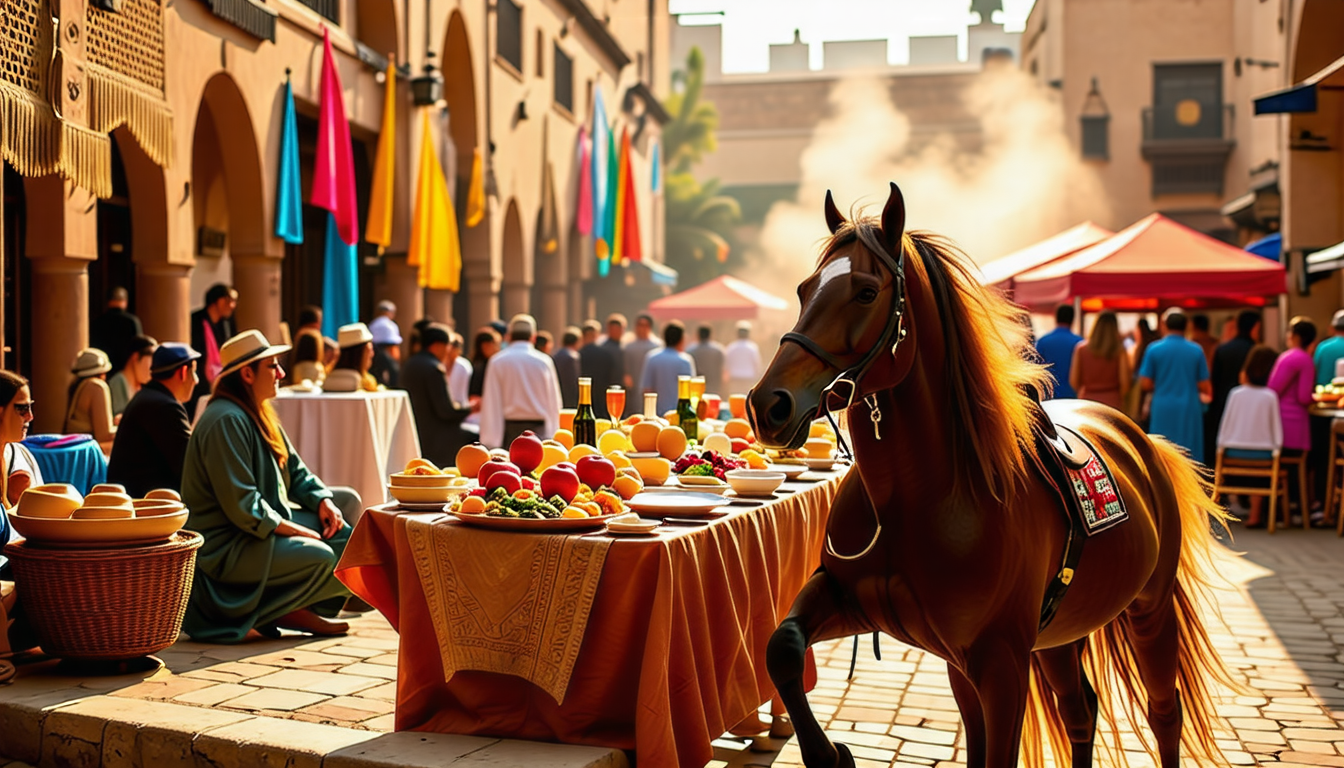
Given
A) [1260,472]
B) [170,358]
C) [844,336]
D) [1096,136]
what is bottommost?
[1260,472]

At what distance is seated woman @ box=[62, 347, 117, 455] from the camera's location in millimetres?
8523

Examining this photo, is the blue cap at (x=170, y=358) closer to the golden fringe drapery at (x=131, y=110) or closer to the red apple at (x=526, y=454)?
the red apple at (x=526, y=454)

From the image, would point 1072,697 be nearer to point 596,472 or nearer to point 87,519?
point 596,472

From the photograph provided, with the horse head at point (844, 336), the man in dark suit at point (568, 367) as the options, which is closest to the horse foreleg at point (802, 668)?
the horse head at point (844, 336)

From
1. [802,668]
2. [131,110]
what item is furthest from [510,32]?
[802,668]

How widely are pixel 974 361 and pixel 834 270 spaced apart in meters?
Answer: 0.52

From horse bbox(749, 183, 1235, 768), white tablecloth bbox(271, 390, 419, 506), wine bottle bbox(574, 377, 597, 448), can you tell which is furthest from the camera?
white tablecloth bbox(271, 390, 419, 506)

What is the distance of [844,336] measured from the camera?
313 centimetres

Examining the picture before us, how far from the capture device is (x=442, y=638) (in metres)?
4.41

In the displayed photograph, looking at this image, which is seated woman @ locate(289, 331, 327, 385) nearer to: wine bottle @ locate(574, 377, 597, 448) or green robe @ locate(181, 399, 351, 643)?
green robe @ locate(181, 399, 351, 643)

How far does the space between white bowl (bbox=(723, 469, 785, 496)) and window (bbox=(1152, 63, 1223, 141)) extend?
35242 mm

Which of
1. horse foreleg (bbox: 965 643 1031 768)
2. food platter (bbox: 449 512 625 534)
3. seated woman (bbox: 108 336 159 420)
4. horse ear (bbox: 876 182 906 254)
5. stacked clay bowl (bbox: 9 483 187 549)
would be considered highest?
horse ear (bbox: 876 182 906 254)

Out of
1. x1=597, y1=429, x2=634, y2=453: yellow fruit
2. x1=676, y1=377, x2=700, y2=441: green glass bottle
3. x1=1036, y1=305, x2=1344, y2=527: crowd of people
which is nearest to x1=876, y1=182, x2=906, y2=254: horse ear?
x1=597, y1=429, x2=634, y2=453: yellow fruit

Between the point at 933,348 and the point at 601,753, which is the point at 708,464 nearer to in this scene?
the point at 601,753
